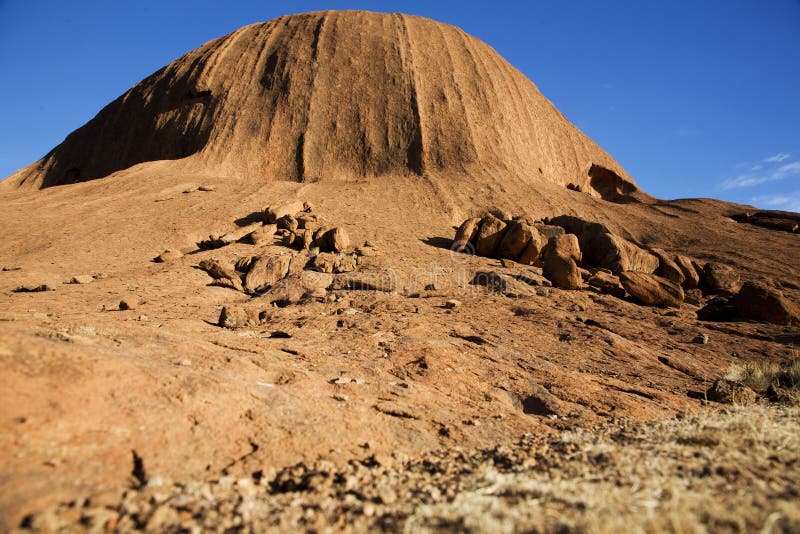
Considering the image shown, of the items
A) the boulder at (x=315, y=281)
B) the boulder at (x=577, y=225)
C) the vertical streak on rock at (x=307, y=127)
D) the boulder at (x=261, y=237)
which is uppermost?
the vertical streak on rock at (x=307, y=127)

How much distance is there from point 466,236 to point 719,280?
6822 mm

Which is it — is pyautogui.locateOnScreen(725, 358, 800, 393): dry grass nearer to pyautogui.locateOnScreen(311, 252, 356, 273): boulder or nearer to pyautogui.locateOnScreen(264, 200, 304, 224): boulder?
pyautogui.locateOnScreen(311, 252, 356, 273): boulder

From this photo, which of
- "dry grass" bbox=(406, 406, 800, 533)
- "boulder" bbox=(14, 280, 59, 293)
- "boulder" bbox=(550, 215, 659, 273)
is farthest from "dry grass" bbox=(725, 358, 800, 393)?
"boulder" bbox=(14, 280, 59, 293)

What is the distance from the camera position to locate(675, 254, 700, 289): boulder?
12.6 meters

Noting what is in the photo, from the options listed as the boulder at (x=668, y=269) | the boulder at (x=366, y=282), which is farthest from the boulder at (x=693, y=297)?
the boulder at (x=366, y=282)

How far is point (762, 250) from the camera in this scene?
1593 cm

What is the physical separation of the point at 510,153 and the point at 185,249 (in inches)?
556

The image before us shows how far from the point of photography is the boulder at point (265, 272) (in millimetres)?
10227

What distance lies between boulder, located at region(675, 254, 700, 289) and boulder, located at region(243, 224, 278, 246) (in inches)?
441

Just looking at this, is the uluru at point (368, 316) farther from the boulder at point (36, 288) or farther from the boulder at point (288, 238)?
the boulder at point (288, 238)

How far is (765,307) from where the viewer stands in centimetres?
956

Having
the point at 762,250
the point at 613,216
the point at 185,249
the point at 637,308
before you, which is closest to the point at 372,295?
the point at 637,308

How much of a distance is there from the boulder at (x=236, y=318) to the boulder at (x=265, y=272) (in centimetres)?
304

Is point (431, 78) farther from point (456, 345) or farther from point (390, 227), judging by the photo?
point (456, 345)
